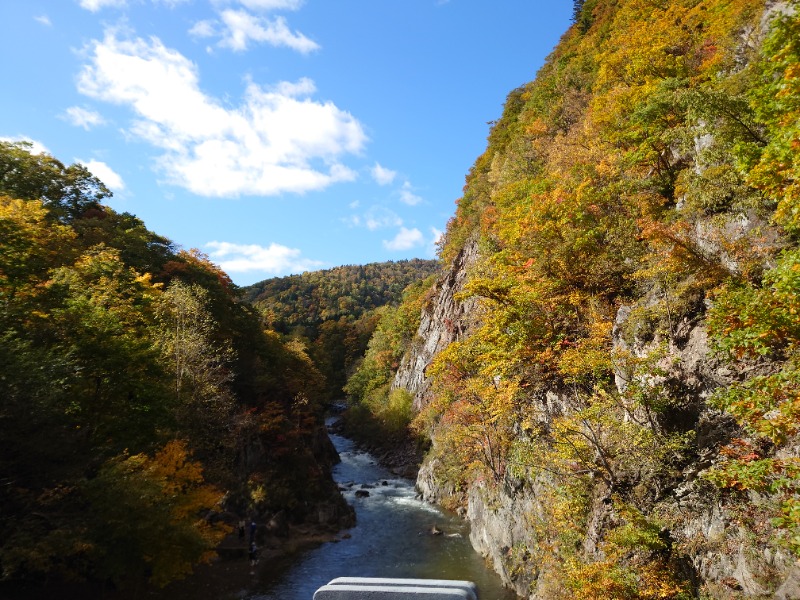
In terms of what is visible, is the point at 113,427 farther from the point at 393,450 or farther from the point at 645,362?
the point at 393,450

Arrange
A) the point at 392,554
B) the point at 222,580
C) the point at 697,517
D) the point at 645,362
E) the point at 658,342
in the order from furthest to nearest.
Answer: the point at 392,554
the point at 222,580
the point at 658,342
the point at 645,362
the point at 697,517

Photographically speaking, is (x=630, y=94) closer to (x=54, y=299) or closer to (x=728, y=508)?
(x=728, y=508)

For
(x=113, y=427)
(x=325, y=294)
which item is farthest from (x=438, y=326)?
(x=325, y=294)

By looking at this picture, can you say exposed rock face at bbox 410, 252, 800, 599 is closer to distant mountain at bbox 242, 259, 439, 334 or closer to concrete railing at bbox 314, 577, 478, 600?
concrete railing at bbox 314, 577, 478, 600

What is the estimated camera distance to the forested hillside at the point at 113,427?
1084cm

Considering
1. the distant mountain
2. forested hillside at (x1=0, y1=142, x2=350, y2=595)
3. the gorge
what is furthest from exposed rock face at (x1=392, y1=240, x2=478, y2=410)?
the distant mountain

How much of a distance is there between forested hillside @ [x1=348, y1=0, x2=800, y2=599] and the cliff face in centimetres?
6

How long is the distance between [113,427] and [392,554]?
15057mm

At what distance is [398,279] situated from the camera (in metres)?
161

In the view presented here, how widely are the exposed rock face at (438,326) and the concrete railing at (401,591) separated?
29141 millimetres

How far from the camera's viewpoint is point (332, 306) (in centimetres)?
11894

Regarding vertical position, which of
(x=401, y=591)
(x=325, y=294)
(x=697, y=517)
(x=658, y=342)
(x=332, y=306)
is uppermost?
A: (x=325, y=294)

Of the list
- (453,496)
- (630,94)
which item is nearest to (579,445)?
(630,94)

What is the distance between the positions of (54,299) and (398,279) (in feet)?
480
